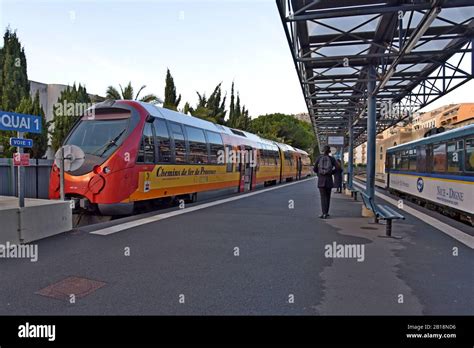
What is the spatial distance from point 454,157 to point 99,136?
9.59 meters

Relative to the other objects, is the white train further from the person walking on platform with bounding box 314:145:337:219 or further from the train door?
the train door

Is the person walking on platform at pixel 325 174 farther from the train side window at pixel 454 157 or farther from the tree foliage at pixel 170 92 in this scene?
the tree foliage at pixel 170 92

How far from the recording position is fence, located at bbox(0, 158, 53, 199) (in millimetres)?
10492

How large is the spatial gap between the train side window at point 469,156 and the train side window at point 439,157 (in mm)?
1553

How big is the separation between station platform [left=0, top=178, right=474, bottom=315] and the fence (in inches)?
224

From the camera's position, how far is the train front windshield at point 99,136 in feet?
25.6

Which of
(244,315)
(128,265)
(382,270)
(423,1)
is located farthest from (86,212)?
(423,1)

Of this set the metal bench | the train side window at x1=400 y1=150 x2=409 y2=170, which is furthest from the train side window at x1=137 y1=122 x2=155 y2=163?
the train side window at x1=400 y1=150 x2=409 y2=170

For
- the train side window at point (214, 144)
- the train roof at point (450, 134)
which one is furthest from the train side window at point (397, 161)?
the train side window at point (214, 144)

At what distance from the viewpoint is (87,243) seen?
563cm

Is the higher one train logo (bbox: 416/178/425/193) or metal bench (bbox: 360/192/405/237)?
train logo (bbox: 416/178/425/193)

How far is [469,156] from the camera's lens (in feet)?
26.8
